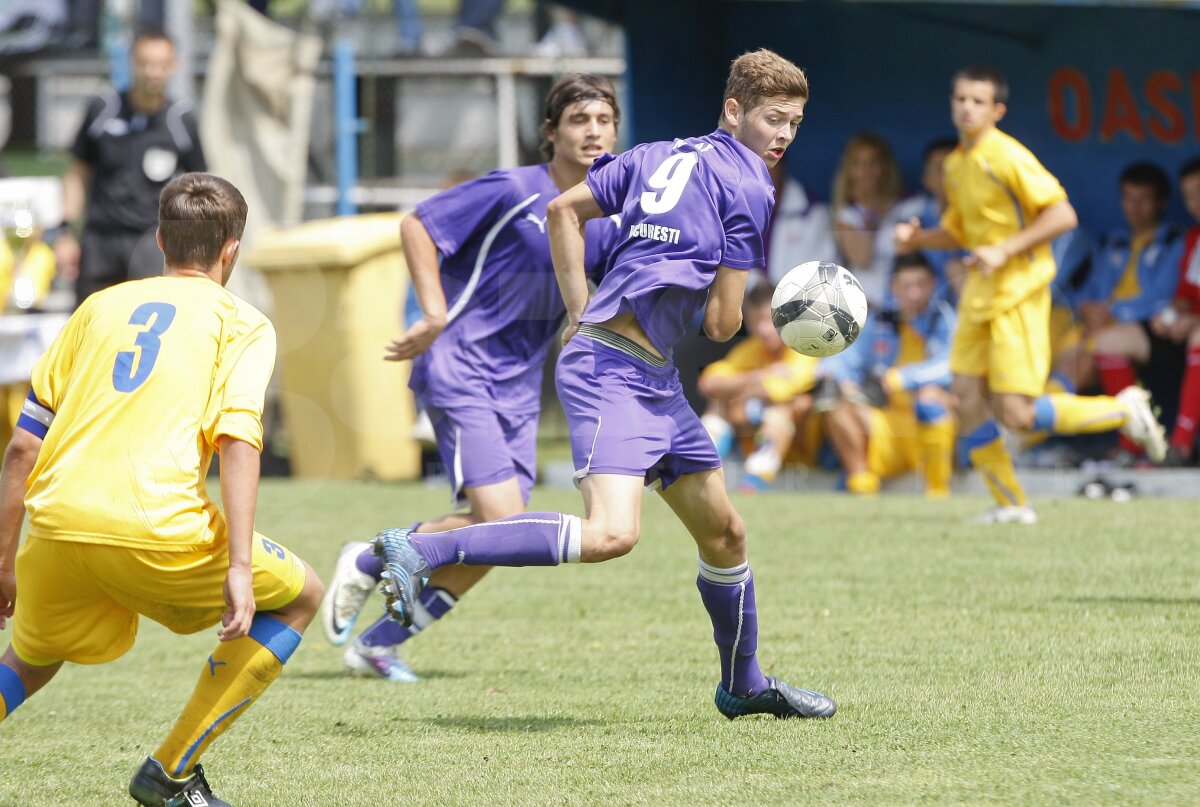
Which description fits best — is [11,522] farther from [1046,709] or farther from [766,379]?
[766,379]

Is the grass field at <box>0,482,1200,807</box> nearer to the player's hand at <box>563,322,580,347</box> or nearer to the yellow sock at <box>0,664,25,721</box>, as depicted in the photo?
the yellow sock at <box>0,664,25,721</box>

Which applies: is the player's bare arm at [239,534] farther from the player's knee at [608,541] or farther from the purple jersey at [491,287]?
the purple jersey at [491,287]

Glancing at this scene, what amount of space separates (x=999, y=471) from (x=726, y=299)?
4.89 metres

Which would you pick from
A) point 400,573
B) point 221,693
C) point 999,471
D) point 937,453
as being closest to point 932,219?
point 937,453

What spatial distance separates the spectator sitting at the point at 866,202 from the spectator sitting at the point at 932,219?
0.04m

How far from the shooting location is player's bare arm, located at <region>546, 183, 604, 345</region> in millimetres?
5004

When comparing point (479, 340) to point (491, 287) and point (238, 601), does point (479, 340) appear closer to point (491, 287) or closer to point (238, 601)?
point (491, 287)

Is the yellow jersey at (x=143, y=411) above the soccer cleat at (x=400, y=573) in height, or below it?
above

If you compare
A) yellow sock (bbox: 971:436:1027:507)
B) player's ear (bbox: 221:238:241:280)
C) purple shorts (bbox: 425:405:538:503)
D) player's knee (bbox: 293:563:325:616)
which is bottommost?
yellow sock (bbox: 971:436:1027:507)

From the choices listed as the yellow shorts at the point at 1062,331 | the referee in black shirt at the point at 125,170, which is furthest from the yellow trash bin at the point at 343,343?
the yellow shorts at the point at 1062,331

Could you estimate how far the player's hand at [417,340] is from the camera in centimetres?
591

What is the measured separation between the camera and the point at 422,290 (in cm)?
606

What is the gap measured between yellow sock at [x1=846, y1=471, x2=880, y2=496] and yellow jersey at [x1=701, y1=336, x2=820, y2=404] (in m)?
0.71

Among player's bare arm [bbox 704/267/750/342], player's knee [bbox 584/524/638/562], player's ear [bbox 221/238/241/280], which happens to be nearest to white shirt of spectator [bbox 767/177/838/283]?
player's bare arm [bbox 704/267/750/342]
